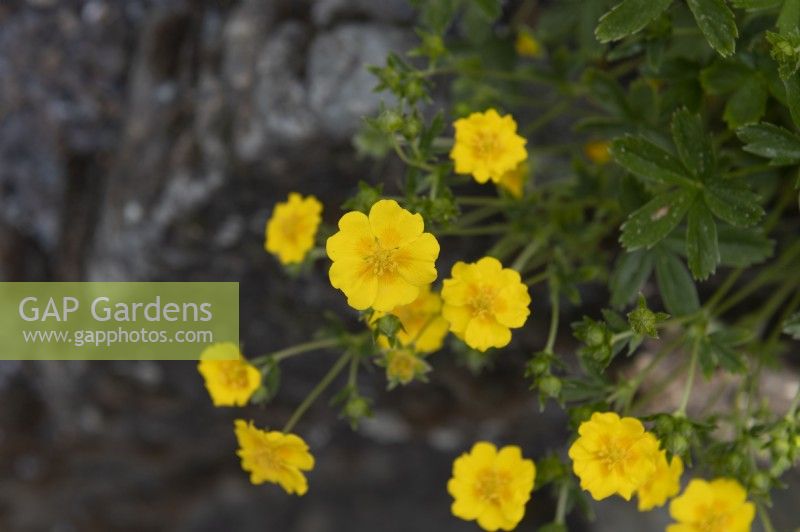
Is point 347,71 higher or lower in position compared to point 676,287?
higher

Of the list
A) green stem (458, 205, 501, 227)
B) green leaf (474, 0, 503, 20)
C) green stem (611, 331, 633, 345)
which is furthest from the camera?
green stem (458, 205, 501, 227)

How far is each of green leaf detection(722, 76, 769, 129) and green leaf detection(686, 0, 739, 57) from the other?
230 millimetres

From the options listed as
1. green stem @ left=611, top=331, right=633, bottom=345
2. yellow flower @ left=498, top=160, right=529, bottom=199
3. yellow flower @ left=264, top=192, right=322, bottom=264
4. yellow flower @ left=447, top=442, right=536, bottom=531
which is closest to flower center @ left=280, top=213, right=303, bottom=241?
yellow flower @ left=264, top=192, right=322, bottom=264

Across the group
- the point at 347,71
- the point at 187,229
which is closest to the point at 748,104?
the point at 347,71

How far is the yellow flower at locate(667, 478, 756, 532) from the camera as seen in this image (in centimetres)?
171

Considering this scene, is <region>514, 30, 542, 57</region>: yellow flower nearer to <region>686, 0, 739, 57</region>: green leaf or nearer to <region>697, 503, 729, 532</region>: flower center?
<region>686, 0, 739, 57</region>: green leaf

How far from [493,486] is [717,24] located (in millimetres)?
975

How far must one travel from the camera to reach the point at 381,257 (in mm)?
1538

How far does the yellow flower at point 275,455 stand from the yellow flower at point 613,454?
20.6 inches

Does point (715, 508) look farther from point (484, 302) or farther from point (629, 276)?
point (484, 302)

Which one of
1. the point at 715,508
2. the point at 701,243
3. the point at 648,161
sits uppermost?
the point at 648,161

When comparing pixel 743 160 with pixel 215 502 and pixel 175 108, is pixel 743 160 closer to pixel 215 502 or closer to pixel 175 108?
pixel 175 108

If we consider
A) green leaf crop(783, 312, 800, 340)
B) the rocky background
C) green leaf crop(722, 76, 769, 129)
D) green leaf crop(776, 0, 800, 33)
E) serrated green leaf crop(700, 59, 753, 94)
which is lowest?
the rocky background

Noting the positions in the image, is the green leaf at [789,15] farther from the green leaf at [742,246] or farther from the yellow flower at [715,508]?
the yellow flower at [715,508]
